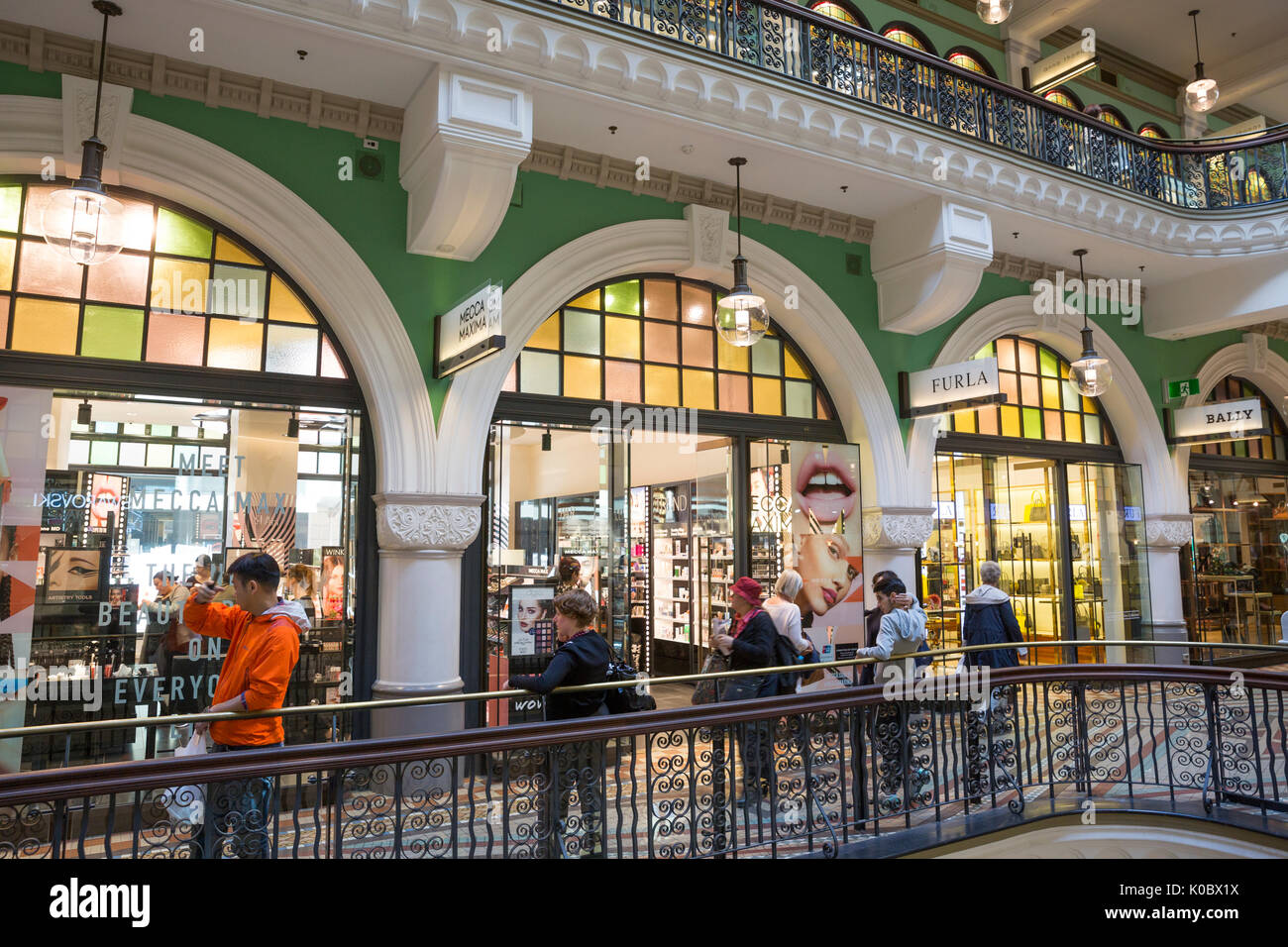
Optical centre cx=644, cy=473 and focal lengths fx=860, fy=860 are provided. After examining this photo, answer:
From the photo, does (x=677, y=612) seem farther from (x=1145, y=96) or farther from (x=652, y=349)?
(x=1145, y=96)

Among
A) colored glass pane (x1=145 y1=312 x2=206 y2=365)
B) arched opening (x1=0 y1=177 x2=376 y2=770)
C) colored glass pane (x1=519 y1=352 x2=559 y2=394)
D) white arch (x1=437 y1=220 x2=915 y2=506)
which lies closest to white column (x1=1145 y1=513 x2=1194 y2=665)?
white arch (x1=437 y1=220 x2=915 y2=506)

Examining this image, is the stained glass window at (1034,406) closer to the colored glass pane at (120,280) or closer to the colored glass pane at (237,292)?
the colored glass pane at (237,292)

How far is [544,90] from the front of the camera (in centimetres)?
596

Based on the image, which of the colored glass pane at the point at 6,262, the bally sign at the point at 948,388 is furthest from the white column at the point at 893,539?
the colored glass pane at the point at 6,262

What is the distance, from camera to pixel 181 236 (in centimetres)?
587

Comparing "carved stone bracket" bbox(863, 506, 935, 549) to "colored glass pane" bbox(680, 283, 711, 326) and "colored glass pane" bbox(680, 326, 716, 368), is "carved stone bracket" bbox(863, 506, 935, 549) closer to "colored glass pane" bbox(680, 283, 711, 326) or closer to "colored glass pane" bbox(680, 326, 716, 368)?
"colored glass pane" bbox(680, 326, 716, 368)

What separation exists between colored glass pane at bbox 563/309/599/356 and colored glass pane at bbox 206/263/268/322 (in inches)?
93.4

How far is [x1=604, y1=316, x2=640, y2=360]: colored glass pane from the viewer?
7512 millimetres

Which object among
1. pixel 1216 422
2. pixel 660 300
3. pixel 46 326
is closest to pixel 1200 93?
pixel 1216 422

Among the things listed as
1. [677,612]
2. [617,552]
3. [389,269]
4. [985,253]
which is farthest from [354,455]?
[985,253]

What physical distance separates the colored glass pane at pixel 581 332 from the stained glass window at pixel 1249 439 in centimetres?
917

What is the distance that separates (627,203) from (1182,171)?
22.3ft

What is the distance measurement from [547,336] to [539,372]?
0.33 meters

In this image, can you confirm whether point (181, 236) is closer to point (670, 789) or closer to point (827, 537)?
point (670, 789)
